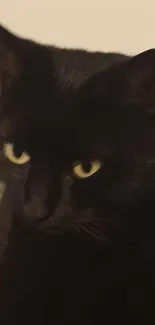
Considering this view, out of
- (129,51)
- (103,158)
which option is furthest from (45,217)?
(129,51)

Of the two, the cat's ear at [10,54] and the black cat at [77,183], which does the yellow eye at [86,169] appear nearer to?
the black cat at [77,183]

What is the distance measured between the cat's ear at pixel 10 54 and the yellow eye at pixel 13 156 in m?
0.11

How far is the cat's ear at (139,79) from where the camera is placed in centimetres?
80

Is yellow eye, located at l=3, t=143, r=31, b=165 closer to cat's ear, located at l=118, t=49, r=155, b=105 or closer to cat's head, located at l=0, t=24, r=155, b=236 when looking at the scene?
cat's head, located at l=0, t=24, r=155, b=236

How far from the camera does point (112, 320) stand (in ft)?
2.88

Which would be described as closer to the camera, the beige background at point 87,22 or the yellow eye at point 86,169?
the yellow eye at point 86,169

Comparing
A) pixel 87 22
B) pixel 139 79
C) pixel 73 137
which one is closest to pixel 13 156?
pixel 73 137

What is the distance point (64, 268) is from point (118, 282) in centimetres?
9

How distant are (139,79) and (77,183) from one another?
0.57 ft

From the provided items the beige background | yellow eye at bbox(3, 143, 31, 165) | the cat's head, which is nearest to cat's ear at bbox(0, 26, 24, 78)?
the cat's head

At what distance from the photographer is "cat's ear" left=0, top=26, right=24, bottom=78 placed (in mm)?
842

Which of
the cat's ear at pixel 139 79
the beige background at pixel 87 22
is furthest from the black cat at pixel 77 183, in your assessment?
the beige background at pixel 87 22

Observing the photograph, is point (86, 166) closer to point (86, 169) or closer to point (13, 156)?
point (86, 169)

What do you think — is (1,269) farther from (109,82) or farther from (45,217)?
(109,82)
